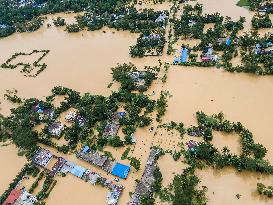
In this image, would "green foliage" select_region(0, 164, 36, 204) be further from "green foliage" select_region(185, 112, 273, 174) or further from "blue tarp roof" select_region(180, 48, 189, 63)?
"blue tarp roof" select_region(180, 48, 189, 63)

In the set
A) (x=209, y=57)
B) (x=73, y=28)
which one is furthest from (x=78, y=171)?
(x=73, y=28)

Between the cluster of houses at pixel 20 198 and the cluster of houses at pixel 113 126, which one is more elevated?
the cluster of houses at pixel 113 126

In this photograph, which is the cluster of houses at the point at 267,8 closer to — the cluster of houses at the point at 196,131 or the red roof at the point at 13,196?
the cluster of houses at the point at 196,131

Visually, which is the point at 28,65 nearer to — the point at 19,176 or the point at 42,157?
the point at 42,157

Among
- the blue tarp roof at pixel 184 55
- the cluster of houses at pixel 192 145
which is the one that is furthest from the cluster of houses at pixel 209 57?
the cluster of houses at pixel 192 145

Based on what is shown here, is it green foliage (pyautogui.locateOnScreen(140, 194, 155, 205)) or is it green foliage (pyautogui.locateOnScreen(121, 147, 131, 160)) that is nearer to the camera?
green foliage (pyautogui.locateOnScreen(140, 194, 155, 205))

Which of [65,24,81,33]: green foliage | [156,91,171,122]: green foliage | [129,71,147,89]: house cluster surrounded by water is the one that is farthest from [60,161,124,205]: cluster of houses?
[65,24,81,33]: green foliage

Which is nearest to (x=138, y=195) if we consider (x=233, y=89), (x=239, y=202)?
(x=239, y=202)
